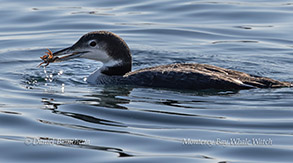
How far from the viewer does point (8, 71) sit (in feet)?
35.3

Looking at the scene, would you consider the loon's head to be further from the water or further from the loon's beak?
the water

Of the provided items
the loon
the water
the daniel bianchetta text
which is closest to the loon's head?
the loon

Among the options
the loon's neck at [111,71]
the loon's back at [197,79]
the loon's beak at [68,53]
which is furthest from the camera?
the loon's neck at [111,71]

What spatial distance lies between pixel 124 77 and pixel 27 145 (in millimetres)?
3280

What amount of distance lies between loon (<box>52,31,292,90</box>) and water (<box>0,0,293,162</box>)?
0.59 feet

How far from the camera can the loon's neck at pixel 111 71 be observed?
10.0 m

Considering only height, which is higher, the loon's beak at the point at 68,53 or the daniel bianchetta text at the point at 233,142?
the loon's beak at the point at 68,53

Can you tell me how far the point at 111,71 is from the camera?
1009 cm

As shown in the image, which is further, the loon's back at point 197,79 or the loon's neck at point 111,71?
the loon's neck at point 111,71

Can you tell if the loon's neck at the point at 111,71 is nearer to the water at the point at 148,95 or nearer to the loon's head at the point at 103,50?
the loon's head at the point at 103,50

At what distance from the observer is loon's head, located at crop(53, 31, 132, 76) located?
986 cm

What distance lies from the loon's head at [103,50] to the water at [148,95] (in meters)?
0.46

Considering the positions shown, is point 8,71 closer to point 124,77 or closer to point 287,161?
point 124,77

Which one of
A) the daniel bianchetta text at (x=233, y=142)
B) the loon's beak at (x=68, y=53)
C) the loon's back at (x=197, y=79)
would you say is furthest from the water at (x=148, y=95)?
the loon's beak at (x=68, y=53)
